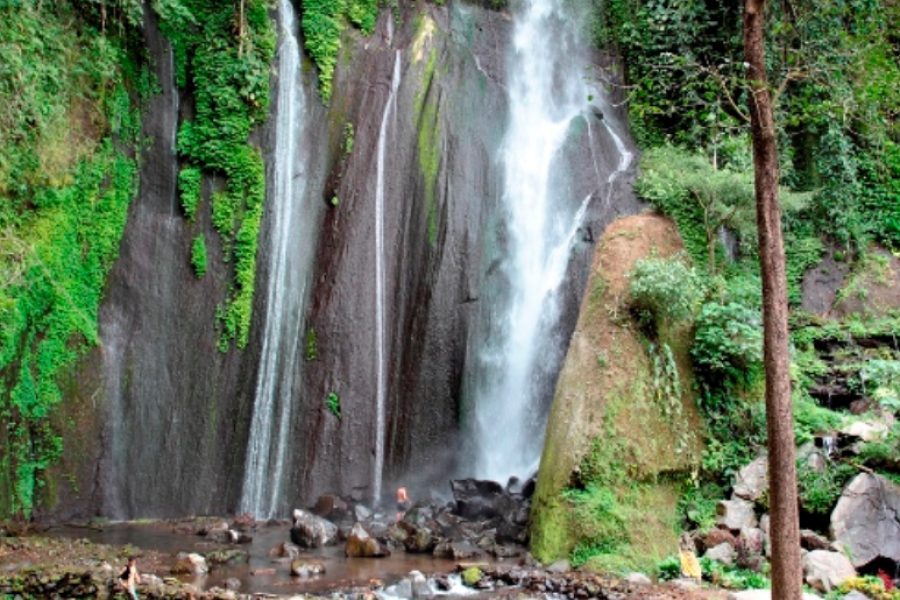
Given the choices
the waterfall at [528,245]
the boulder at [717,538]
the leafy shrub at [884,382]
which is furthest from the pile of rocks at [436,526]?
the leafy shrub at [884,382]

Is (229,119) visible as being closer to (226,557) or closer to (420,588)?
(226,557)

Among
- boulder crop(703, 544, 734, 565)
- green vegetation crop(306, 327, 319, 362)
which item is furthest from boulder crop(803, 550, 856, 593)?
green vegetation crop(306, 327, 319, 362)

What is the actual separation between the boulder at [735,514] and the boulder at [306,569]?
16.7 ft

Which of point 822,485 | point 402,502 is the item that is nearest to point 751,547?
point 822,485

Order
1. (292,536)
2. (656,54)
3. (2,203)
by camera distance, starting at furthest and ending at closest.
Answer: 1. (656,54)
2. (2,203)
3. (292,536)

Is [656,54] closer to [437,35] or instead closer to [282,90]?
[437,35]

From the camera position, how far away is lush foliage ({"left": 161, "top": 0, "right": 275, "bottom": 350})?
48.5ft

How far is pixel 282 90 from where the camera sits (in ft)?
52.9

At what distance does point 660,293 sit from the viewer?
460 inches

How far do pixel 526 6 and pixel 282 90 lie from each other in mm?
6926

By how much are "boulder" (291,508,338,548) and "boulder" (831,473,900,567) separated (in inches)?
259

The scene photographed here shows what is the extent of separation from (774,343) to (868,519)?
15.8 ft

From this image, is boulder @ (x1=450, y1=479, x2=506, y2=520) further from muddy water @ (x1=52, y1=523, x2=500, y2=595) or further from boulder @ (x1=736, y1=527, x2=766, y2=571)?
boulder @ (x1=736, y1=527, x2=766, y2=571)

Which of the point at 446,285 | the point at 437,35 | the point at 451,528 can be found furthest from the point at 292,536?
the point at 437,35
